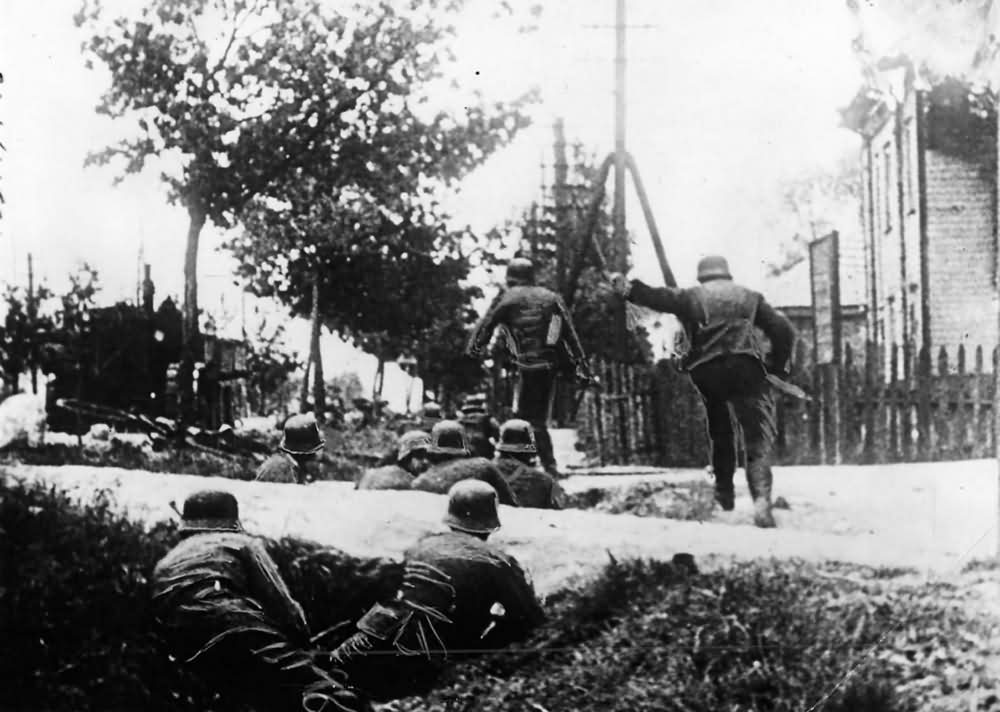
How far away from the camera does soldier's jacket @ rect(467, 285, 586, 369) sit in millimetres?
4605

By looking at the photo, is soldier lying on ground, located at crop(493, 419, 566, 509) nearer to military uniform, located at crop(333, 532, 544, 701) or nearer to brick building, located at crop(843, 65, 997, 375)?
military uniform, located at crop(333, 532, 544, 701)

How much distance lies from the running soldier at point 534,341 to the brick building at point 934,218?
1.93 m

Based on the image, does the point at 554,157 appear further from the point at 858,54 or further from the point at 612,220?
A: the point at 858,54

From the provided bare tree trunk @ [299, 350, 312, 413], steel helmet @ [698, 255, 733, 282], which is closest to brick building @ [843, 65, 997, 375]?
steel helmet @ [698, 255, 733, 282]

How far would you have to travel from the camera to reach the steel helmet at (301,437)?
4590mm

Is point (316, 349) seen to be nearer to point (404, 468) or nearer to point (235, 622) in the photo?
point (404, 468)

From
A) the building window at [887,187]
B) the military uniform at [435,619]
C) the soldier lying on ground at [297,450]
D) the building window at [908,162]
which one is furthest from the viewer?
the building window at [887,187]

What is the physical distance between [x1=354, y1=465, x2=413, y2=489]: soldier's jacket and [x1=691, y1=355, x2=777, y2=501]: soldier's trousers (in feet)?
4.55

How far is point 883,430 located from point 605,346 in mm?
1640

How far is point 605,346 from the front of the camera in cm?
469

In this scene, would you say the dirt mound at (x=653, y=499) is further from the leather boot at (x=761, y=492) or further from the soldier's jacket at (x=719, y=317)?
the soldier's jacket at (x=719, y=317)

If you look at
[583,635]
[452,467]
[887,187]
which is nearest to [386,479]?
[452,467]

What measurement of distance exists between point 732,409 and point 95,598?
2809mm

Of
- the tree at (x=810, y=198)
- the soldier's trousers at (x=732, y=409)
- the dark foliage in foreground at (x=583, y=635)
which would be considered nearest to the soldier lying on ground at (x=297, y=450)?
the dark foliage in foreground at (x=583, y=635)
